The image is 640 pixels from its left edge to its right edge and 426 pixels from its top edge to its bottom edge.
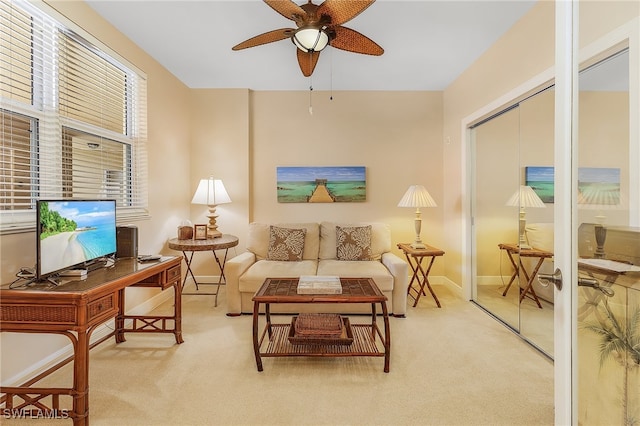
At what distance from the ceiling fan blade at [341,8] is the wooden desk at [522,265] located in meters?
2.16

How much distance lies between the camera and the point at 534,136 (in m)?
2.43

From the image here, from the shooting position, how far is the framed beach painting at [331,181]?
13.2 feet

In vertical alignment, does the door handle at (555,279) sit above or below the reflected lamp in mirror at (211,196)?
below

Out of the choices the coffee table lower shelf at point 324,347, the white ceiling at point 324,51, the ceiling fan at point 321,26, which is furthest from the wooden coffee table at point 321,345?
the white ceiling at point 324,51

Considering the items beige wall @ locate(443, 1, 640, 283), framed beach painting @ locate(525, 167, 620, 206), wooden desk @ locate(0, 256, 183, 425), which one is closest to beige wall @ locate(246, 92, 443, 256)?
beige wall @ locate(443, 1, 640, 283)

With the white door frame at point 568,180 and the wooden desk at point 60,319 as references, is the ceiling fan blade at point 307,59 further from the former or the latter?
the wooden desk at point 60,319

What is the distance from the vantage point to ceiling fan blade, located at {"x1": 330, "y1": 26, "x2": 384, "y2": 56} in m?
2.07

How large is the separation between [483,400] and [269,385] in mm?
1292

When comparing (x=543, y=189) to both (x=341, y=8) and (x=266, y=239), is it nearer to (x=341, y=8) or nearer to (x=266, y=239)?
(x=341, y=8)

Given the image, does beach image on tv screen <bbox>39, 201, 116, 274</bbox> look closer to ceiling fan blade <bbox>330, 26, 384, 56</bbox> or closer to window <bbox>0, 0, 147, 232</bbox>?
window <bbox>0, 0, 147, 232</bbox>

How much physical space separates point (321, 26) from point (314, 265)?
7.61ft

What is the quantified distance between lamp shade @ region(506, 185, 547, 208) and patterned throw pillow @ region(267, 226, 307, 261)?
2203 mm

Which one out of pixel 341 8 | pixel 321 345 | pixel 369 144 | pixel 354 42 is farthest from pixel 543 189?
pixel 369 144

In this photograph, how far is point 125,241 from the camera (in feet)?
7.89
